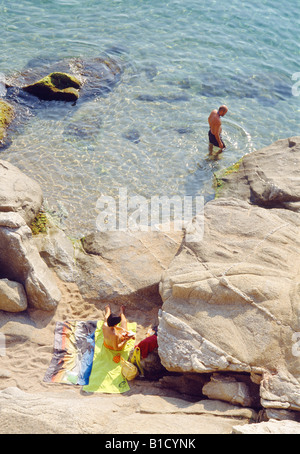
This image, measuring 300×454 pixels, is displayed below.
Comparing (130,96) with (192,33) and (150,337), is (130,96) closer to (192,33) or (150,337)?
(192,33)

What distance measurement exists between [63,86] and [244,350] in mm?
13200

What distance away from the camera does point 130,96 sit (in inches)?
682

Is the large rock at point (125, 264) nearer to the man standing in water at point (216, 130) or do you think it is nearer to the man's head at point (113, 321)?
the man's head at point (113, 321)

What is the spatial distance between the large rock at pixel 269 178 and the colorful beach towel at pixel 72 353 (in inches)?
242

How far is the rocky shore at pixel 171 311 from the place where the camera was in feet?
23.0

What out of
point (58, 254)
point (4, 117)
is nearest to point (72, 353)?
point (58, 254)

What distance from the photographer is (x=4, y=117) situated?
50.1 feet

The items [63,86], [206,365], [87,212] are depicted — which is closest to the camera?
[206,365]

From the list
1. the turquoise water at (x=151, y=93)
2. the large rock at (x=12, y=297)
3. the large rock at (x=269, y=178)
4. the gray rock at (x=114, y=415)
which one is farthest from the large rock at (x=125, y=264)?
the large rock at (x=269, y=178)

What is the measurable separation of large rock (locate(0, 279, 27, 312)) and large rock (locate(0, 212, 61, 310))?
0.69 feet

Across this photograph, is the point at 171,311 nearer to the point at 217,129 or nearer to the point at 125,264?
the point at 125,264

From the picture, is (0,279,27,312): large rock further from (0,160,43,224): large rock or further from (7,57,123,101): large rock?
(7,57,123,101): large rock

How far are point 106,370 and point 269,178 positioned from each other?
7.50 m

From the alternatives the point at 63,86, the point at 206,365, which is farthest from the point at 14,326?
the point at 63,86
